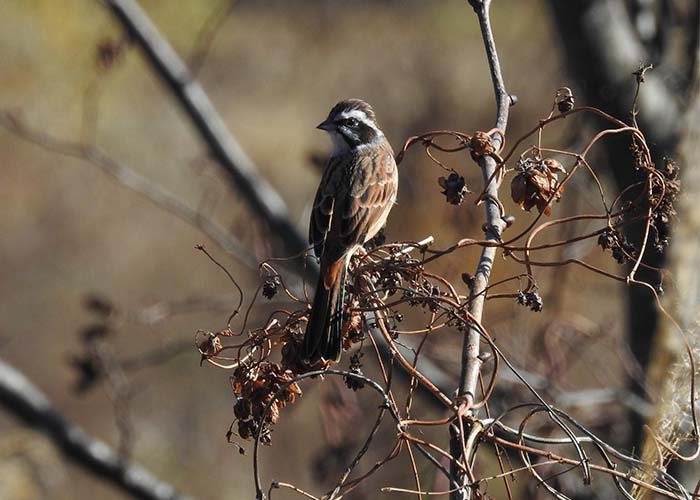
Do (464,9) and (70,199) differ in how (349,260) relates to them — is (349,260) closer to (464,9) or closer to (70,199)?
(70,199)

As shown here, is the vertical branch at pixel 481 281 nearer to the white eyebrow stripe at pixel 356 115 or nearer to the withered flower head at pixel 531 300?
the withered flower head at pixel 531 300

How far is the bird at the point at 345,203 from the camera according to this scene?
9.73ft

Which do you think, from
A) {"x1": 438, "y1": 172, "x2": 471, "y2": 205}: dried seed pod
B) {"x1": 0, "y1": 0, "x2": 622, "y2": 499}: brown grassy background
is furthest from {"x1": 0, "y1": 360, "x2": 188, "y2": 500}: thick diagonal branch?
{"x1": 438, "y1": 172, "x2": 471, "y2": 205}: dried seed pod

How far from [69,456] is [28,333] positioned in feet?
27.9

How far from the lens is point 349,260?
3.64 metres

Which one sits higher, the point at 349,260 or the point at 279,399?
the point at 349,260

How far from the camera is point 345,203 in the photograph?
4164mm

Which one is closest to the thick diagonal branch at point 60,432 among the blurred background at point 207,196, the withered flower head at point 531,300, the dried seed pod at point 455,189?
the blurred background at point 207,196

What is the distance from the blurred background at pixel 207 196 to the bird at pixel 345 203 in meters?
1.29

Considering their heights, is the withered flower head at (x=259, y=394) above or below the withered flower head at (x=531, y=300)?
below

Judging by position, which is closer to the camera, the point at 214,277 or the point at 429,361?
the point at 429,361

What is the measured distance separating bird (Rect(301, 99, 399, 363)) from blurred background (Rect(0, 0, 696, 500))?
1287mm

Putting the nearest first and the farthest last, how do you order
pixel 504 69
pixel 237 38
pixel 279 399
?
pixel 279 399
pixel 504 69
pixel 237 38

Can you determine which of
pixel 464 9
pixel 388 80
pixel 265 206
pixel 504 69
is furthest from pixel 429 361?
pixel 464 9
